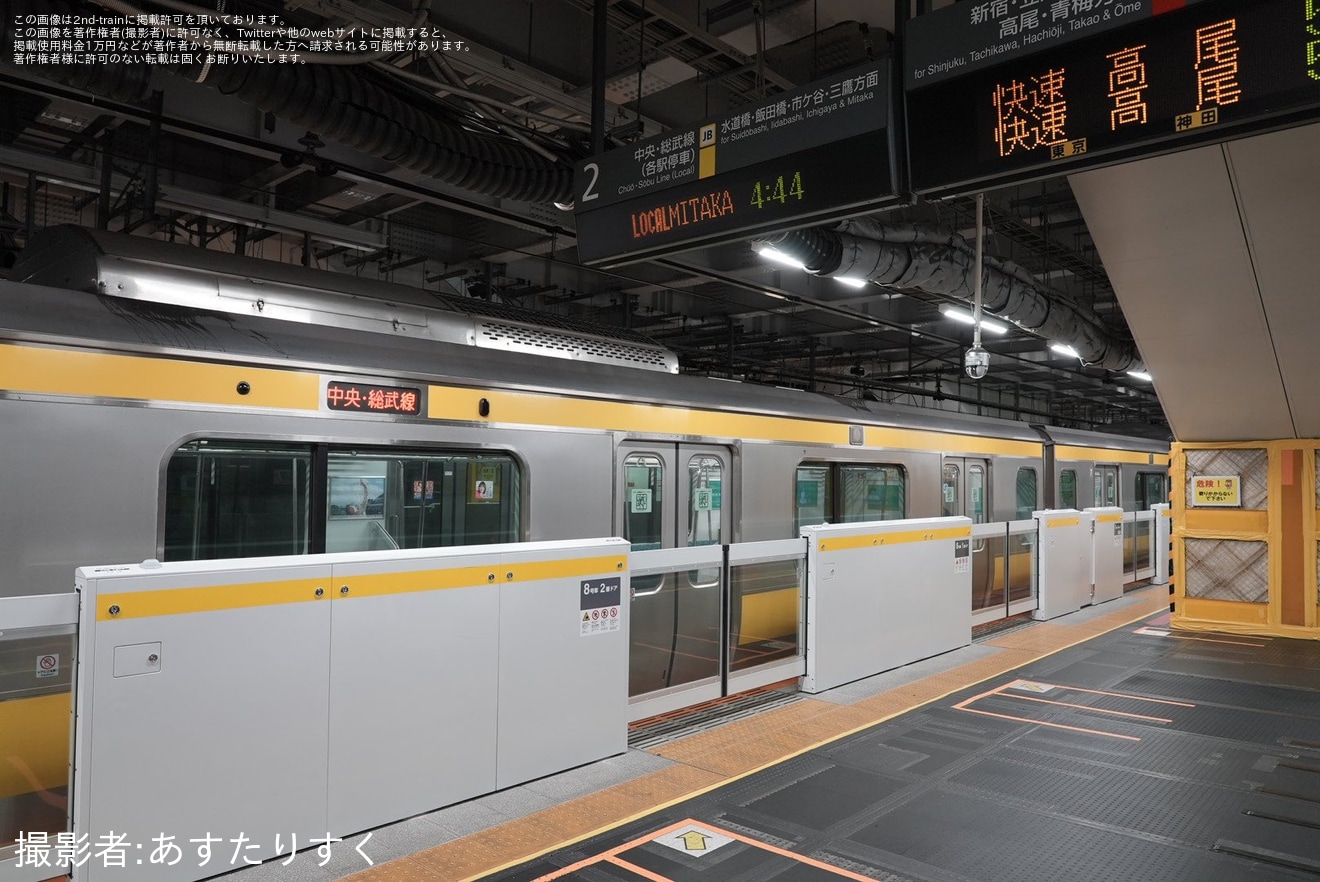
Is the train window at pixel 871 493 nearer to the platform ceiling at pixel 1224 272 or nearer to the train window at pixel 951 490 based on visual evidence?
the train window at pixel 951 490

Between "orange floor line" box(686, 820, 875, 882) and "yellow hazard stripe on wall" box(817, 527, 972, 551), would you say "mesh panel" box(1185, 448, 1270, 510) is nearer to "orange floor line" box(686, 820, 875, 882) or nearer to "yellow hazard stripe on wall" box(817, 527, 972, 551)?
"yellow hazard stripe on wall" box(817, 527, 972, 551)

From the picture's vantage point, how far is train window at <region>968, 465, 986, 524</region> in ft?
36.9

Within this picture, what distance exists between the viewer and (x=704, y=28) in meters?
5.70

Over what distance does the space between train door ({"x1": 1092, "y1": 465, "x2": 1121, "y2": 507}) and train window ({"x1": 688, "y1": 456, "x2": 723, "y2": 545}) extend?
10026 mm

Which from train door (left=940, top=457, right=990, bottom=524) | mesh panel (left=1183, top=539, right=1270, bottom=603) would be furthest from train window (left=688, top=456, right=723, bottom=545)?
mesh panel (left=1183, top=539, right=1270, bottom=603)

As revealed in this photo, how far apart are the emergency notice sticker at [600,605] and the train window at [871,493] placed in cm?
435

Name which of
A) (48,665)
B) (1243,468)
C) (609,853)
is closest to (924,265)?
(1243,468)

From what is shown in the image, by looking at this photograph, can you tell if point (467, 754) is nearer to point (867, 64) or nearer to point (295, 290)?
point (295, 290)

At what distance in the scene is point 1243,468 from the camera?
8969 millimetres

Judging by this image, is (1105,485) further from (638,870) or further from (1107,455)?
(638,870)

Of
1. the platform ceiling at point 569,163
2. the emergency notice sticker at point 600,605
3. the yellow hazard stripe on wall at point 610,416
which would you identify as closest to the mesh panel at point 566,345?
the yellow hazard stripe on wall at point 610,416

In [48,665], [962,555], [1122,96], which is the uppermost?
[1122,96]

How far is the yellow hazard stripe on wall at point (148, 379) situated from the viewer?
3672 mm

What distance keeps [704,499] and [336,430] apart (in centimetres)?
335
